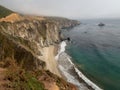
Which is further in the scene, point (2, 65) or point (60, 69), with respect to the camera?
point (60, 69)

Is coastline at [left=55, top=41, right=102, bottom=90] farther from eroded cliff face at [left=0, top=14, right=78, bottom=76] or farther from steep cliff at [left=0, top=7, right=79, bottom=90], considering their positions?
eroded cliff face at [left=0, top=14, right=78, bottom=76]

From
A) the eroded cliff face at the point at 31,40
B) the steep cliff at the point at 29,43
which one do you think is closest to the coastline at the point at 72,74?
the steep cliff at the point at 29,43

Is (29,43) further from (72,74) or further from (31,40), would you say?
(72,74)

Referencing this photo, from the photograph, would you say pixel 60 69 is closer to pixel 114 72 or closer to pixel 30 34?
pixel 114 72

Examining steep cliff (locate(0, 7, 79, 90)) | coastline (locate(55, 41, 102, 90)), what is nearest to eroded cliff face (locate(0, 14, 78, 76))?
steep cliff (locate(0, 7, 79, 90))

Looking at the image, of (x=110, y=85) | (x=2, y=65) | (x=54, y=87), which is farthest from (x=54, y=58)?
(x=54, y=87)

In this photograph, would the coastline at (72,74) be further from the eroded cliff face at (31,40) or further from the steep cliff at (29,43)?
the eroded cliff face at (31,40)
